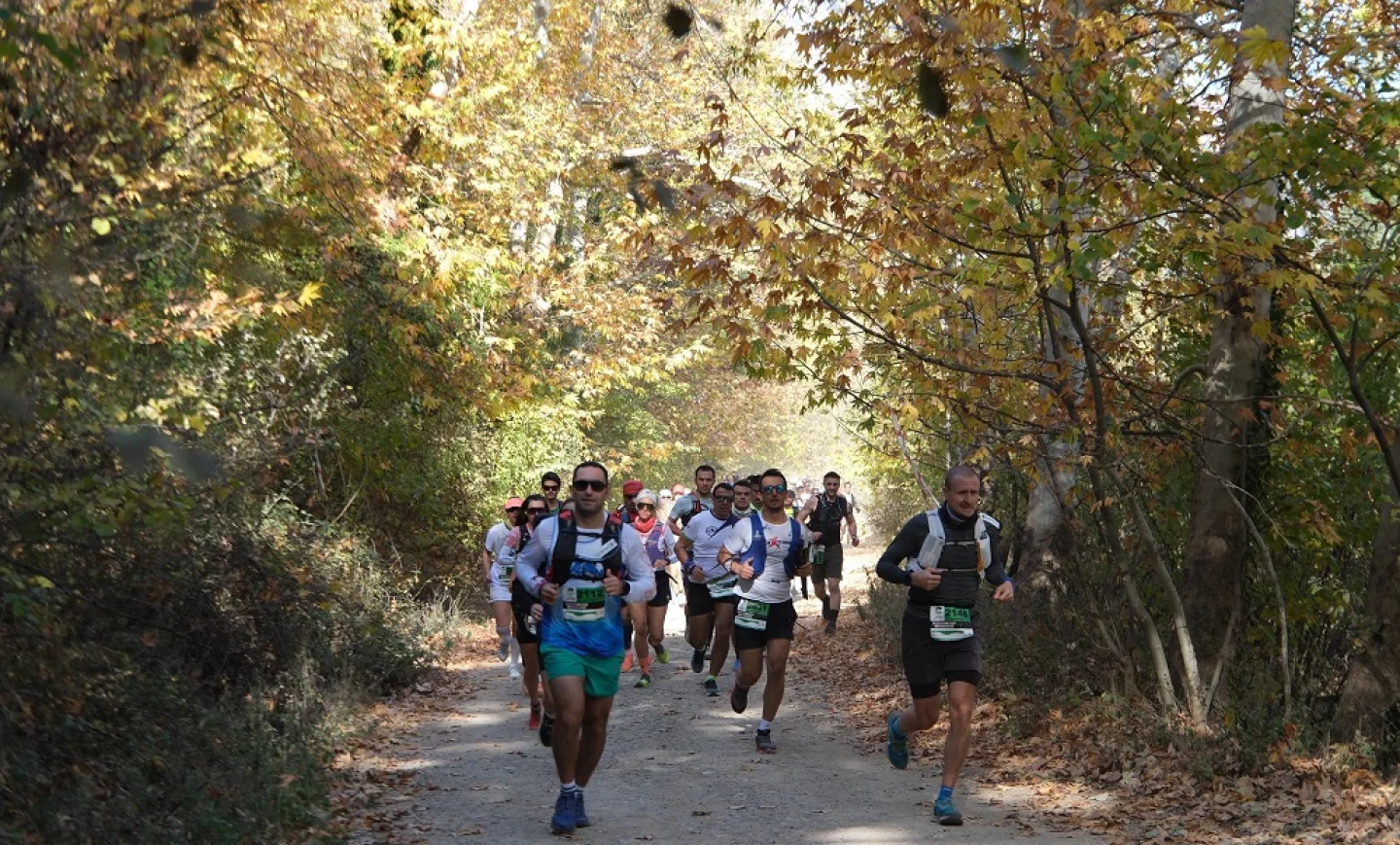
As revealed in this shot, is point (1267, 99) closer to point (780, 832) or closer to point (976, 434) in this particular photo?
point (976, 434)

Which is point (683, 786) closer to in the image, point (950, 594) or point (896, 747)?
point (896, 747)

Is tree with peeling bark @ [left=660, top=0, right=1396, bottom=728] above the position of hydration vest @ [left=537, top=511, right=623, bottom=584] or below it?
above

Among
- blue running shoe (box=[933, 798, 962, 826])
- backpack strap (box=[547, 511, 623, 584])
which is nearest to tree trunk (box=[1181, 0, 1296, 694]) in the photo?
blue running shoe (box=[933, 798, 962, 826])

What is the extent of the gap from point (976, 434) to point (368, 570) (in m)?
7.11

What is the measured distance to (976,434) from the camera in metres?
12.1

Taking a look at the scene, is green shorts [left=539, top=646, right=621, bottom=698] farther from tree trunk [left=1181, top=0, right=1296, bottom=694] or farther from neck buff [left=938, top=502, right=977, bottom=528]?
tree trunk [left=1181, top=0, right=1296, bottom=694]

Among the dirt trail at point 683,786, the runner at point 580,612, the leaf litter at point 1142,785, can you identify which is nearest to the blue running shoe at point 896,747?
Result: the dirt trail at point 683,786

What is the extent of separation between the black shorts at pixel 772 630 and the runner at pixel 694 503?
347 cm

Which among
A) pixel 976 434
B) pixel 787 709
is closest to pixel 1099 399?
pixel 976 434

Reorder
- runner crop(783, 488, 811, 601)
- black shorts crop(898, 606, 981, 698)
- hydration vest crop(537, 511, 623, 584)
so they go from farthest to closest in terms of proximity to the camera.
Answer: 1. runner crop(783, 488, 811, 601)
2. black shorts crop(898, 606, 981, 698)
3. hydration vest crop(537, 511, 623, 584)

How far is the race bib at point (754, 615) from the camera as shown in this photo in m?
11.2

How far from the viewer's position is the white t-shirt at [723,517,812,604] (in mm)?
11219

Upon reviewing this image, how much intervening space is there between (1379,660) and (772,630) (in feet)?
14.3

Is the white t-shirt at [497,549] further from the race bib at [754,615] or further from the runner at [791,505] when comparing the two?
the race bib at [754,615]
